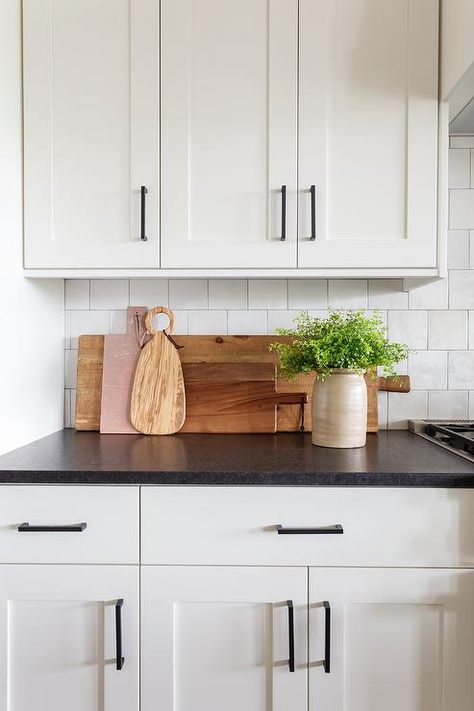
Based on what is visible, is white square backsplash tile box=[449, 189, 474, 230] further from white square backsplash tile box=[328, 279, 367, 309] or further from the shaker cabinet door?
the shaker cabinet door

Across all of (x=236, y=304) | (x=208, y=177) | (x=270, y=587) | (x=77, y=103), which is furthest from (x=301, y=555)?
(x=77, y=103)

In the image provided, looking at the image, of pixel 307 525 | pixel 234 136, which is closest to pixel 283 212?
pixel 234 136

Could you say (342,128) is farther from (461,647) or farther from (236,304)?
(461,647)

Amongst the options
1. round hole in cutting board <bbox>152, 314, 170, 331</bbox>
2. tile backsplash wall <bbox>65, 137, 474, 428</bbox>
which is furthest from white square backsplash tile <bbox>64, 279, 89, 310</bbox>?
round hole in cutting board <bbox>152, 314, 170, 331</bbox>

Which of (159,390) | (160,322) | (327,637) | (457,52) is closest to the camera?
(327,637)

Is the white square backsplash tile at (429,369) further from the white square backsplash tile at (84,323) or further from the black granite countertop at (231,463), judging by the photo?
the white square backsplash tile at (84,323)

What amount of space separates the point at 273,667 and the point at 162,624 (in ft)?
0.90

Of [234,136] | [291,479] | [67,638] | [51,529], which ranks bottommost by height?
[67,638]

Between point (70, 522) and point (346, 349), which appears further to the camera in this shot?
point (346, 349)

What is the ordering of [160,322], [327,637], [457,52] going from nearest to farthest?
[327,637] → [457,52] → [160,322]

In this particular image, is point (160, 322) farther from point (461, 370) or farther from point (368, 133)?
point (461, 370)

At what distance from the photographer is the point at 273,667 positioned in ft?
4.25

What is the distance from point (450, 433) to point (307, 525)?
1.89 ft

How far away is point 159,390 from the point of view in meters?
1.80
